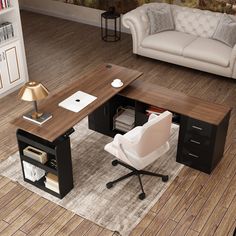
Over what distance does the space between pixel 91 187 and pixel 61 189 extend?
37 cm

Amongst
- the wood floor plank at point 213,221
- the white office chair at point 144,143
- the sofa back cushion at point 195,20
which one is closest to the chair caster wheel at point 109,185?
the white office chair at point 144,143

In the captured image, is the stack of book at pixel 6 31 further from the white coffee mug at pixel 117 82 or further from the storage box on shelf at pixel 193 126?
the white coffee mug at pixel 117 82

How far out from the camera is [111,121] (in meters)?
5.40

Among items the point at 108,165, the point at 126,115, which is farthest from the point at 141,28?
the point at 108,165

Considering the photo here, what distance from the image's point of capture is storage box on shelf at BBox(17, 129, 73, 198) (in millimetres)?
4211

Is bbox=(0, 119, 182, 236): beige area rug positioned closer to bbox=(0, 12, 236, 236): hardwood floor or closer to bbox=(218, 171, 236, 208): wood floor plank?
bbox=(0, 12, 236, 236): hardwood floor

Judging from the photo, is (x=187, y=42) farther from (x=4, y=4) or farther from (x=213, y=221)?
(x=213, y=221)

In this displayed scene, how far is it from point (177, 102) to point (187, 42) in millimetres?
2386

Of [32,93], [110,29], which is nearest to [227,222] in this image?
[32,93]

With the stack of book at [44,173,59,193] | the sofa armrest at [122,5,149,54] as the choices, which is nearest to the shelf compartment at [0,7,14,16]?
the sofa armrest at [122,5,149,54]

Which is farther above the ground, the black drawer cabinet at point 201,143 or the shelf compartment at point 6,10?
the shelf compartment at point 6,10

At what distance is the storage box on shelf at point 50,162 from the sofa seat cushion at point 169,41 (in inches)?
128

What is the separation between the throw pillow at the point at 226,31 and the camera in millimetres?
6656

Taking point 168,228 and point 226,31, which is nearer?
point 168,228
